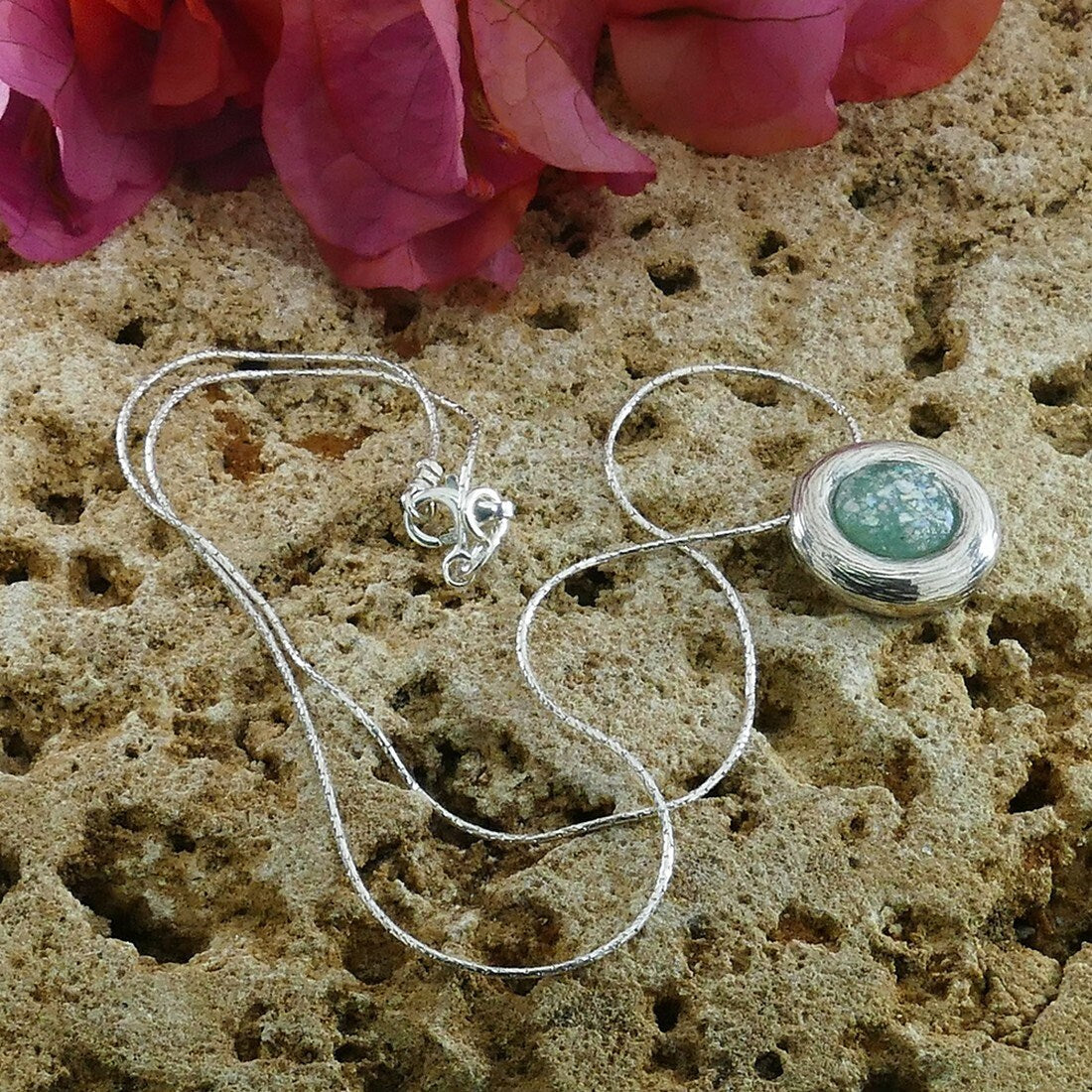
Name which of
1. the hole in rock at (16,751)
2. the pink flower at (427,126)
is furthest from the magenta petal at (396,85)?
the hole in rock at (16,751)

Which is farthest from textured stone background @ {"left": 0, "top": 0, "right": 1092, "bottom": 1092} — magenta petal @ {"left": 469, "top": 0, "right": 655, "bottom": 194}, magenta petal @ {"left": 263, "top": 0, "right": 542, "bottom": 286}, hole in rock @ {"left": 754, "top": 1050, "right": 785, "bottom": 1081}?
magenta petal @ {"left": 469, "top": 0, "right": 655, "bottom": 194}

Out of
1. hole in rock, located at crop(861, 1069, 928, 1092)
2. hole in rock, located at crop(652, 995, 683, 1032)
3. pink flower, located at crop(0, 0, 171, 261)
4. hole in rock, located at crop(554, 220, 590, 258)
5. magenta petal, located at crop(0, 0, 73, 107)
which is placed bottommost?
hole in rock, located at crop(861, 1069, 928, 1092)

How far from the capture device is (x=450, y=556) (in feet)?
4.91

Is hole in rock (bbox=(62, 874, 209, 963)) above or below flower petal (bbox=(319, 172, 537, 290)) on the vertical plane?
below

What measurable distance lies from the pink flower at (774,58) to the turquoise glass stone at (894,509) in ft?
1.41

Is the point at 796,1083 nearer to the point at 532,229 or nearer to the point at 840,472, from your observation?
the point at 840,472

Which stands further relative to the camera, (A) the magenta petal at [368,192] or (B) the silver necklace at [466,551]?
(A) the magenta petal at [368,192]

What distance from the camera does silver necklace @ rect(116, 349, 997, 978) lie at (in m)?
1.33

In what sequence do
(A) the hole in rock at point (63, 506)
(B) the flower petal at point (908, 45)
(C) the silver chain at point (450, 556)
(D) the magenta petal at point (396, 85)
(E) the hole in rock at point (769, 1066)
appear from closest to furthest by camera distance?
(E) the hole in rock at point (769, 1066), (C) the silver chain at point (450, 556), (D) the magenta petal at point (396, 85), (A) the hole in rock at point (63, 506), (B) the flower petal at point (908, 45)

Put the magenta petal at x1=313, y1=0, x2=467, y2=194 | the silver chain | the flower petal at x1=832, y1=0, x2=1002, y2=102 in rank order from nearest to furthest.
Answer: the silver chain
the magenta petal at x1=313, y1=0, x2=467, y2=194
the flower petal at x1=832, y1=0, x2=1002, y2=102

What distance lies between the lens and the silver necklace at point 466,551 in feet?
4.37

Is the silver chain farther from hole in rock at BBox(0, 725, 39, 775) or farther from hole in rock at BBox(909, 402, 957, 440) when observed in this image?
hole in rock at BBox(0, 725, 39, 775)

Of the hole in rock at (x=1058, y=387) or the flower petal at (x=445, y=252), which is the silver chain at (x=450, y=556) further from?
the hole in rock at (x=1058, y=387)

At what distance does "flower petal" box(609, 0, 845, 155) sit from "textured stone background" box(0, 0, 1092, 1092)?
0.12 meters
